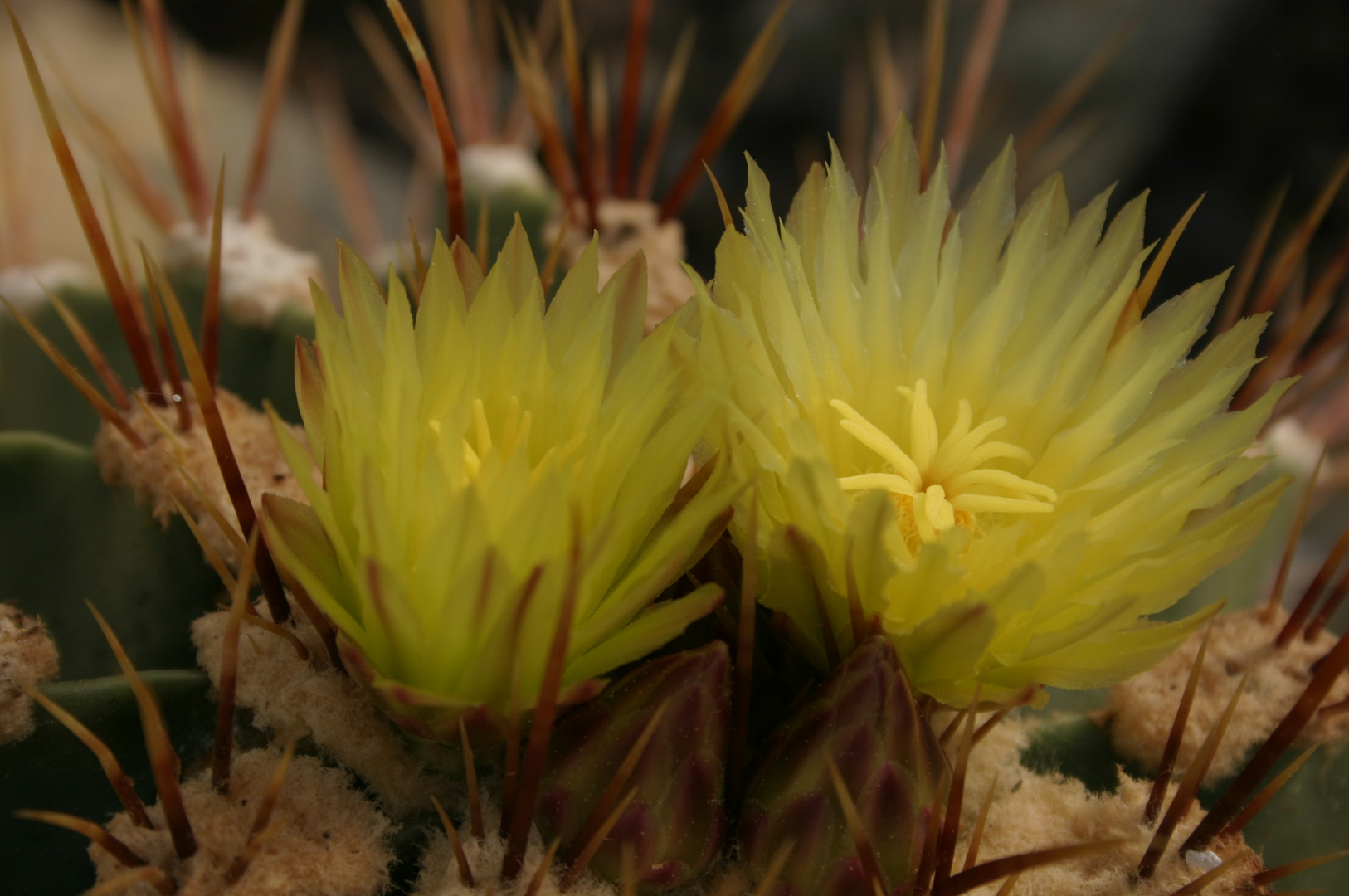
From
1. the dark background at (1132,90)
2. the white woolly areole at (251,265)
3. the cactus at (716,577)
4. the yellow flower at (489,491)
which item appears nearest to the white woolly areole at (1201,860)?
the cactus at (716,577)

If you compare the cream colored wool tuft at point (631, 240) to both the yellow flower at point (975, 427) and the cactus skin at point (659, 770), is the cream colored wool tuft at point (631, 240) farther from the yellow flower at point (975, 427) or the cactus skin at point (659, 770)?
the cactus skin at point (659, 770)

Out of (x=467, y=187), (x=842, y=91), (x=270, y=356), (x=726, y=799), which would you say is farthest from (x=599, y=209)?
(x=842, y=91)

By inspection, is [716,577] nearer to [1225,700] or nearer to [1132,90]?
[1225,700]

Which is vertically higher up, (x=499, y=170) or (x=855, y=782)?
(x=499, y=170)

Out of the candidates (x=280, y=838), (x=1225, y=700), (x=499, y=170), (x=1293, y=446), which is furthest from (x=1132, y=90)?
(x=280, y=838)

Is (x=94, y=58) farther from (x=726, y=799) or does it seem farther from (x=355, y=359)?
(x=726, y=799)

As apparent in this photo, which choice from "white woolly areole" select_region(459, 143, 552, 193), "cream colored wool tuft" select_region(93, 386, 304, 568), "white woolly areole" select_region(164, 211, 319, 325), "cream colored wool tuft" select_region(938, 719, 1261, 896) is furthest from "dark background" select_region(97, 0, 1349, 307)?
"cream colored wool tuft" select_region(938, 719, 1261, 896)
